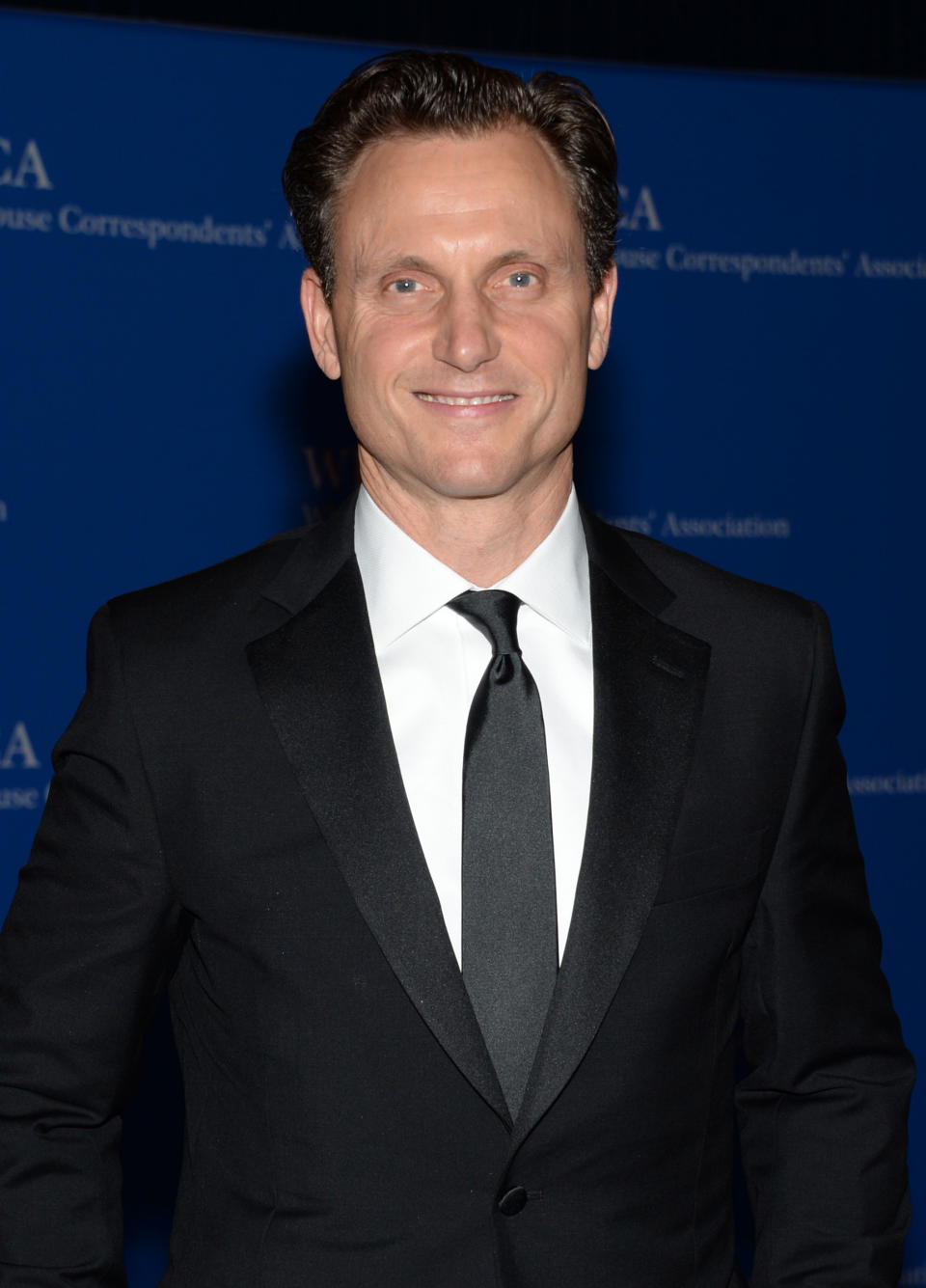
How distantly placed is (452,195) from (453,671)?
22.1 inches

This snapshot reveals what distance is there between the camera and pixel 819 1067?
6.18 feet

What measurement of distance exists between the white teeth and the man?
0.4 inches

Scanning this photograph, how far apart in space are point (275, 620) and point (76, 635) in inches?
67.7

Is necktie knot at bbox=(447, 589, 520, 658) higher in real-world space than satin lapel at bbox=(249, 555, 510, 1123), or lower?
higher

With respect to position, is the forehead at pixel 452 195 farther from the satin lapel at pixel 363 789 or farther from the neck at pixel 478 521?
the satin lapel at pixel 363 789

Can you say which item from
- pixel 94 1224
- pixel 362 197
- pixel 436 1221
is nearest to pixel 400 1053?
pixel 436 1221

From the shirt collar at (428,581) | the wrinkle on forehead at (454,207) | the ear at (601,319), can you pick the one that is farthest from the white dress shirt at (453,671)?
the wrinkle on forehead at (454,207)

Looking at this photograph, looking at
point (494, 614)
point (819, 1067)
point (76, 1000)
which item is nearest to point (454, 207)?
point (494, 614)

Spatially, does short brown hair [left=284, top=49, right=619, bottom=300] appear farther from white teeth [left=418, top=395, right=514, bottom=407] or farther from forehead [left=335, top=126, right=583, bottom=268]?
white teeth [left=418, top=395, right=514, bottom=407]

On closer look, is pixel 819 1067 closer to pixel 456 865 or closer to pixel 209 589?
pixel 456 865

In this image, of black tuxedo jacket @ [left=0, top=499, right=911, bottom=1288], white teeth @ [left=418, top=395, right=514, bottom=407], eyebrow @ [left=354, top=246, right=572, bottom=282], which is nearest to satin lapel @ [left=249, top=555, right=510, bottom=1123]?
black tuxedo jacket @ [left=0, top=499, right=911, bottom=1288]

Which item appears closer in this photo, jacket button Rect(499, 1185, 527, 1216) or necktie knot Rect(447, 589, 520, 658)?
jacket button Rect(499, 1185, 527, 1216)

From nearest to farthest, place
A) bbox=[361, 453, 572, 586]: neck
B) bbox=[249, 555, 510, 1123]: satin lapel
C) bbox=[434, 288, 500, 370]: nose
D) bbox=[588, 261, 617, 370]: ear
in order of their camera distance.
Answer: bbox=[249, 555, 510, 1123]: satin lapel < bbox=[434, 288, 500, 370]: nose < bbox=[361, 453, 572, 586]: neck < bbox=[588, 261, 617, 370]: ear

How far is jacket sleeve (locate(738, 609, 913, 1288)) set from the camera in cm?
184
